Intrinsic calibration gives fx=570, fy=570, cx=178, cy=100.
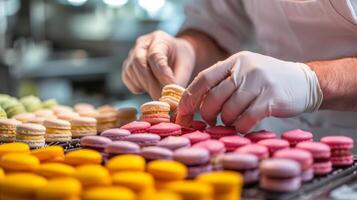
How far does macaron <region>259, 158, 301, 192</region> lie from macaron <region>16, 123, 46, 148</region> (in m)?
0.72

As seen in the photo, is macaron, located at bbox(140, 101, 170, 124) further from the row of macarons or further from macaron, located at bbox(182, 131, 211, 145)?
the row of macarons

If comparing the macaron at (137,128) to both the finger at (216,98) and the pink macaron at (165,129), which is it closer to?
the pink macaron at (165,129)

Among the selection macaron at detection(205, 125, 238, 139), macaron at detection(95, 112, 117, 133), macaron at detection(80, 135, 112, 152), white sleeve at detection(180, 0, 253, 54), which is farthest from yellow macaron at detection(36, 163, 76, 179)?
white sleeve at detection(180, 0, 253, 54)

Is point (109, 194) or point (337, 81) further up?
point (337, 81)

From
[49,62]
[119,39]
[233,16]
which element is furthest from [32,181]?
[119,39]

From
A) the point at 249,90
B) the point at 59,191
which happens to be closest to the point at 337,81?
the point at 249,90

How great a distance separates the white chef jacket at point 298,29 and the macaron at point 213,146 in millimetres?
736

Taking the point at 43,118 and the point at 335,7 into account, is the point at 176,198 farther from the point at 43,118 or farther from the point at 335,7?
the point at 335,7

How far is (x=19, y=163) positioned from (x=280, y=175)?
1.85 feet

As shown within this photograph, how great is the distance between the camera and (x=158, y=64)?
1963 millimetres

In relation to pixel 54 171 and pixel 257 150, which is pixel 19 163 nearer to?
pixel 54 171

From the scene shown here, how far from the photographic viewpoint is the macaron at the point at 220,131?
1495 millimetres

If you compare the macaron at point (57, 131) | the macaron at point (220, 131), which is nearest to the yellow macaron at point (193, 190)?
the macaron at point (220, 131)

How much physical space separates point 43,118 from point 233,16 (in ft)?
3.28
